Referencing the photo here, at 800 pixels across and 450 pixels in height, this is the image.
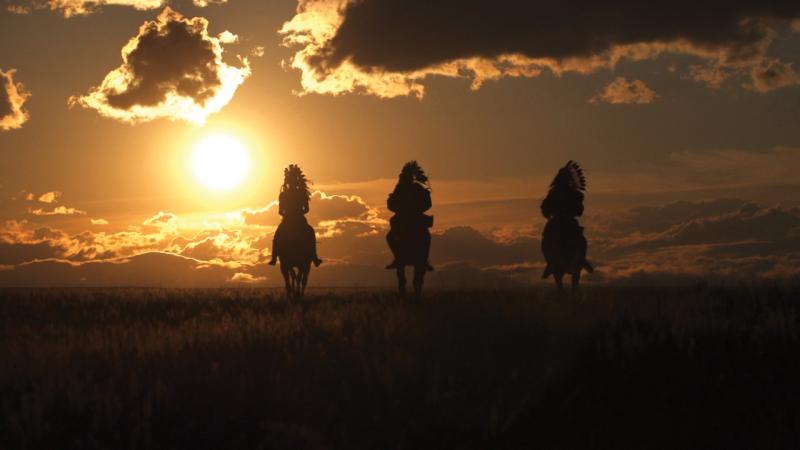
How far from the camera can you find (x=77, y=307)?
814 inches

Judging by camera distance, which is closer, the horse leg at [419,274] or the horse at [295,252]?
the horse leg at [419,274]

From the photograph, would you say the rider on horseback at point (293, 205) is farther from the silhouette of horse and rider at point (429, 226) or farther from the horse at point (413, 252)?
the horse at point (413, 252)

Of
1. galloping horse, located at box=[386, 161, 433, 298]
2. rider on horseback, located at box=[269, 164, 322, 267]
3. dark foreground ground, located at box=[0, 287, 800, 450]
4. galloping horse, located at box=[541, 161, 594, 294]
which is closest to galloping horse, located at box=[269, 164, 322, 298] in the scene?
rider on horseback, located at box=[269, 164, 322, 267]

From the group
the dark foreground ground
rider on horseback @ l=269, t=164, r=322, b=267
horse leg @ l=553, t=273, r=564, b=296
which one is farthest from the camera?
rider on horseback @ l=269, t=164, r=322, b=267

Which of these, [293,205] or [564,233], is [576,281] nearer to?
[564,233]

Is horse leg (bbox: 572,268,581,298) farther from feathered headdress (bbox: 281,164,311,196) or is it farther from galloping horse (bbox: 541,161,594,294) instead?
feathered headdress (bbox: 281,164,311,196)

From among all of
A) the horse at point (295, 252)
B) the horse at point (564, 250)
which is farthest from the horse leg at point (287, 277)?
the horse at point (564, 250)

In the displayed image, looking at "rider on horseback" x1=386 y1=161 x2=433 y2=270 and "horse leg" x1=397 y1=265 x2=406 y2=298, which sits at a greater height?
"rider on horseback" x1=386 y1=161 x2=433 y2=270

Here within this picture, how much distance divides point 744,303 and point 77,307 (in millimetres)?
15936

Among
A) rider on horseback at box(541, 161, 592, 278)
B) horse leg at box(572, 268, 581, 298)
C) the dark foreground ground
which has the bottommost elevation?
the dark foreground ground

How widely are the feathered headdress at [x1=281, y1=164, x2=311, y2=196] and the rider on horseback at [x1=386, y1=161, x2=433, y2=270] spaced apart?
382cm

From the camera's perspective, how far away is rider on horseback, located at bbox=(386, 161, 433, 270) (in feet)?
60.0

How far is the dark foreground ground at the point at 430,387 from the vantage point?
22.6ft

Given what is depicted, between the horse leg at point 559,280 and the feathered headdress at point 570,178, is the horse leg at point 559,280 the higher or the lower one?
the lower one
